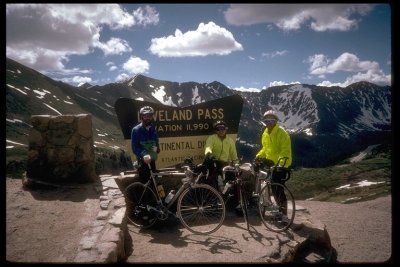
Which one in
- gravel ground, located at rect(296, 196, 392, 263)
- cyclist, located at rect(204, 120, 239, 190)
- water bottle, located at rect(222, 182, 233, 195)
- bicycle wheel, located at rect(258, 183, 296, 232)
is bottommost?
gravel ground, located at rect(296, 196, 392, 263)

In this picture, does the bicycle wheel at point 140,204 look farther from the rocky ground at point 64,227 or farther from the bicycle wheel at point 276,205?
the bicycle wheel at point 276,205

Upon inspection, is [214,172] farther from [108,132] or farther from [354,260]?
[108,132]

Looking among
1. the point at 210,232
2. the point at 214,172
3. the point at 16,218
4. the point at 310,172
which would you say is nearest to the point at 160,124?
the point at 214,172

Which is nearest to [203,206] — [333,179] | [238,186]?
[238,186]

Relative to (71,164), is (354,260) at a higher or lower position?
lower

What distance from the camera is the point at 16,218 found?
7.64 m

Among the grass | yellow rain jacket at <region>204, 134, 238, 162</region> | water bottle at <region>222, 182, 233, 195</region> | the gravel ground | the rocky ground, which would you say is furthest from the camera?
the grass

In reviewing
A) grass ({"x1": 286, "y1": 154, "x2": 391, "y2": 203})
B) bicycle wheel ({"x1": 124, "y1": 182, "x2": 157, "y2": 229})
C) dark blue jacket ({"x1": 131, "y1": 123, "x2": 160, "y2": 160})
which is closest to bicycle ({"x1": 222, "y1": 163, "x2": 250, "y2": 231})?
bicycle wheel ({"x1": 124, "y1": 182, "x2": 157, "y2": 229})

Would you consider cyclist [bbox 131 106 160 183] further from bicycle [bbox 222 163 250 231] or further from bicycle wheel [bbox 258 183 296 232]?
bicycle wheel [bbox 258 183 296 232]

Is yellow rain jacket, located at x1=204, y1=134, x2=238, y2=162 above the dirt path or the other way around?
above

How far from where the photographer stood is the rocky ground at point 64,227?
6328mm

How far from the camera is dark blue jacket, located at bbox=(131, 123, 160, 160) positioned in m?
8.91
